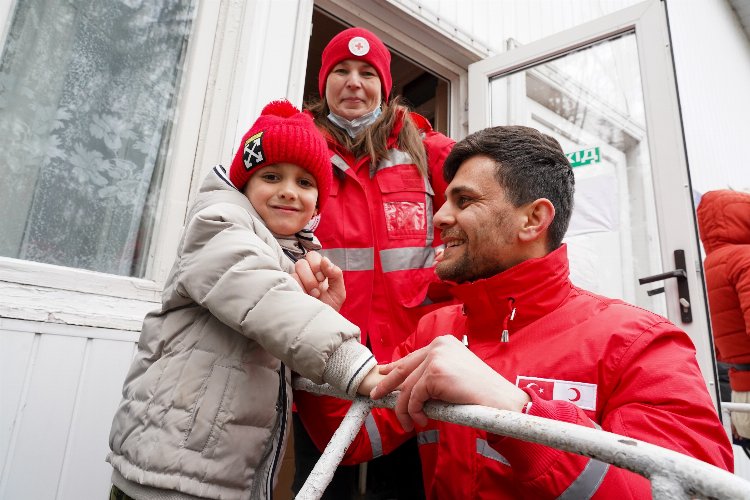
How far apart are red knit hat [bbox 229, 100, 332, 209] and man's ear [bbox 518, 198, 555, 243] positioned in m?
0.58

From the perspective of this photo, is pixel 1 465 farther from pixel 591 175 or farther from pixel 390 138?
pixel 591 175

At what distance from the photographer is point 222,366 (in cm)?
103

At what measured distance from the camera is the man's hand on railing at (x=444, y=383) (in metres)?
0.76

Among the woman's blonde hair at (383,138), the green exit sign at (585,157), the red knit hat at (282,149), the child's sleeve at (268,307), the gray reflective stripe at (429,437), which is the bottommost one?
the gray reflective stripe at (429,437)

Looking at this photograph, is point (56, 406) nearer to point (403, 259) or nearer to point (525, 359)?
point (403, 259)

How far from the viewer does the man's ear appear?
144 centimetres

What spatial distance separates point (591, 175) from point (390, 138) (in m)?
1.51

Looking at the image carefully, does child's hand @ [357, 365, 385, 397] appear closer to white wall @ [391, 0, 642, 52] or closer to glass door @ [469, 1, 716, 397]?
glass door @ [469, 1, 716, 397]

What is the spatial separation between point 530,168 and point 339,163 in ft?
2.41

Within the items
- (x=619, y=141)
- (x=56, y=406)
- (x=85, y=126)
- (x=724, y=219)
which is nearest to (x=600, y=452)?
(x=56, y=406)

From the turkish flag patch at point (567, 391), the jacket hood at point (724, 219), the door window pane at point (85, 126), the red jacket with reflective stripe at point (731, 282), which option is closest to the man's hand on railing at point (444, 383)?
the turkish flag patch at point (567, 391)

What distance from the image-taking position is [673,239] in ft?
7.86

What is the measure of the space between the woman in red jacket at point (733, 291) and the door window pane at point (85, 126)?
3.07m

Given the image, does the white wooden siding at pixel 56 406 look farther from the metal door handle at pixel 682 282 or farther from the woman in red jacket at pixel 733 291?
the woman in red jacket at pixel 733 291
